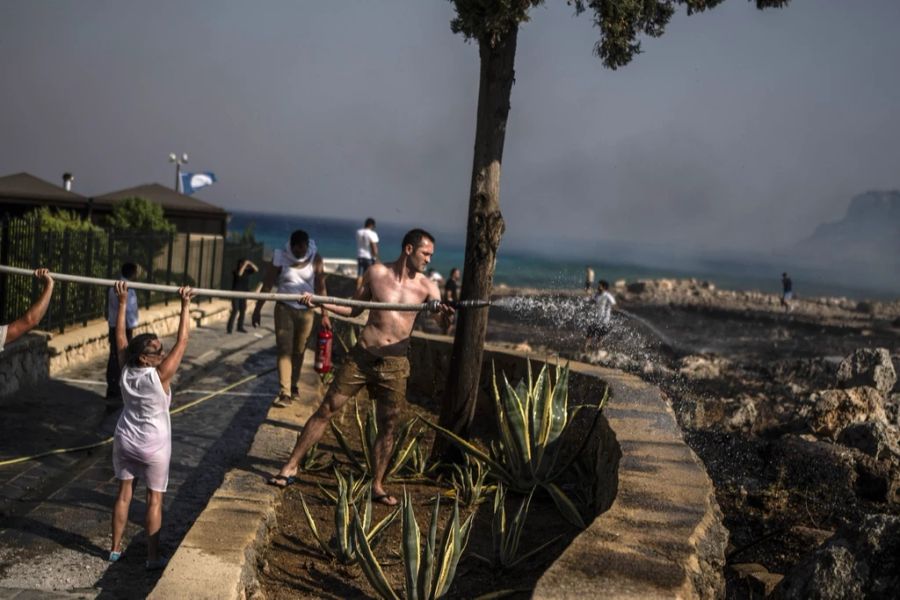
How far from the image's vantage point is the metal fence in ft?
38.9

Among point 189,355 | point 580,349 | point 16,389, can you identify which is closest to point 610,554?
point 16,389

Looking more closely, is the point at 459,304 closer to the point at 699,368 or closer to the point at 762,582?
the point at 762,582

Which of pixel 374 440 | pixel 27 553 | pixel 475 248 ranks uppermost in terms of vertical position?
pixel 475 248

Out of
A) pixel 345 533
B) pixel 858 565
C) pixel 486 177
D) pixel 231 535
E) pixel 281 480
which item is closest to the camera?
pixel 858 565

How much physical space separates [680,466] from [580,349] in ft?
46.1

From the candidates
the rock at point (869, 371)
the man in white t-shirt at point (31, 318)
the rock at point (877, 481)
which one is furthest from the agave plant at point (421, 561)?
the rock at point (869, 371)

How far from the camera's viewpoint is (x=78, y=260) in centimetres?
1409

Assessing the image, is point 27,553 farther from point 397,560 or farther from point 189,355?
point 189,355

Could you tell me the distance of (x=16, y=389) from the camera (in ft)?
34.2

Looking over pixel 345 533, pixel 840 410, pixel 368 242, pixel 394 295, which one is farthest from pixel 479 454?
pixel 368 242

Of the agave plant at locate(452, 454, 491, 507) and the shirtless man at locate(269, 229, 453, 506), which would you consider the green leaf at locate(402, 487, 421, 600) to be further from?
the shirtless man at locate(269, 229, 453, 506)

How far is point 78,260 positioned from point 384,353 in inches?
339

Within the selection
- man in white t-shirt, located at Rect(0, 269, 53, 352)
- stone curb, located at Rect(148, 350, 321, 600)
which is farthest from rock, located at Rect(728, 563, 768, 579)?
man in white t-shirt, located at Rect(0, 269, 53, 352)

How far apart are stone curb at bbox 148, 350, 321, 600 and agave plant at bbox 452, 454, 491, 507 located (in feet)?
3.88
